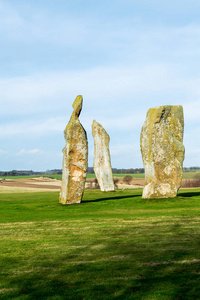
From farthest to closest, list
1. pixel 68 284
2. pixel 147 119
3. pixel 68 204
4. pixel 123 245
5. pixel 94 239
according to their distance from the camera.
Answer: pixel 147 119, pixel 68 204, pixel 94 239, pixel 123 245, pixel 68 284

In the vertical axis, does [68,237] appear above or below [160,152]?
below

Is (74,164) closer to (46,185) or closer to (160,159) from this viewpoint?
(160,159)

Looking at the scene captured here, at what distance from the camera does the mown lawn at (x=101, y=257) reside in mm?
5688

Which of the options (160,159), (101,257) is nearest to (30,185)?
(160,159)

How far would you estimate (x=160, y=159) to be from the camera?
64.6ft

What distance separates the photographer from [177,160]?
65.1 feet

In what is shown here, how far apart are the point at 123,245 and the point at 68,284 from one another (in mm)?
2931

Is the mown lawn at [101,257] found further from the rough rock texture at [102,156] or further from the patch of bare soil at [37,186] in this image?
the patch of bare soil at [37,186]

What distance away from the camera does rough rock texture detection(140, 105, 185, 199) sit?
1966 centimetres

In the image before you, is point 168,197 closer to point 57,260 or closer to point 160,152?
point 160,152

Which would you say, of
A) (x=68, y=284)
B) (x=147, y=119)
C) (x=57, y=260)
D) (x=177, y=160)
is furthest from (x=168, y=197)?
(x=68, y=284)

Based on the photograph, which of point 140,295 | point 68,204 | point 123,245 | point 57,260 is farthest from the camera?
point 68,204

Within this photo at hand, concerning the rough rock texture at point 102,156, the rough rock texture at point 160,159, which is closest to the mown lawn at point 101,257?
the rough rock texture at point 160,159

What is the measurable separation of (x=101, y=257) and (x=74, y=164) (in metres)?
12.0
